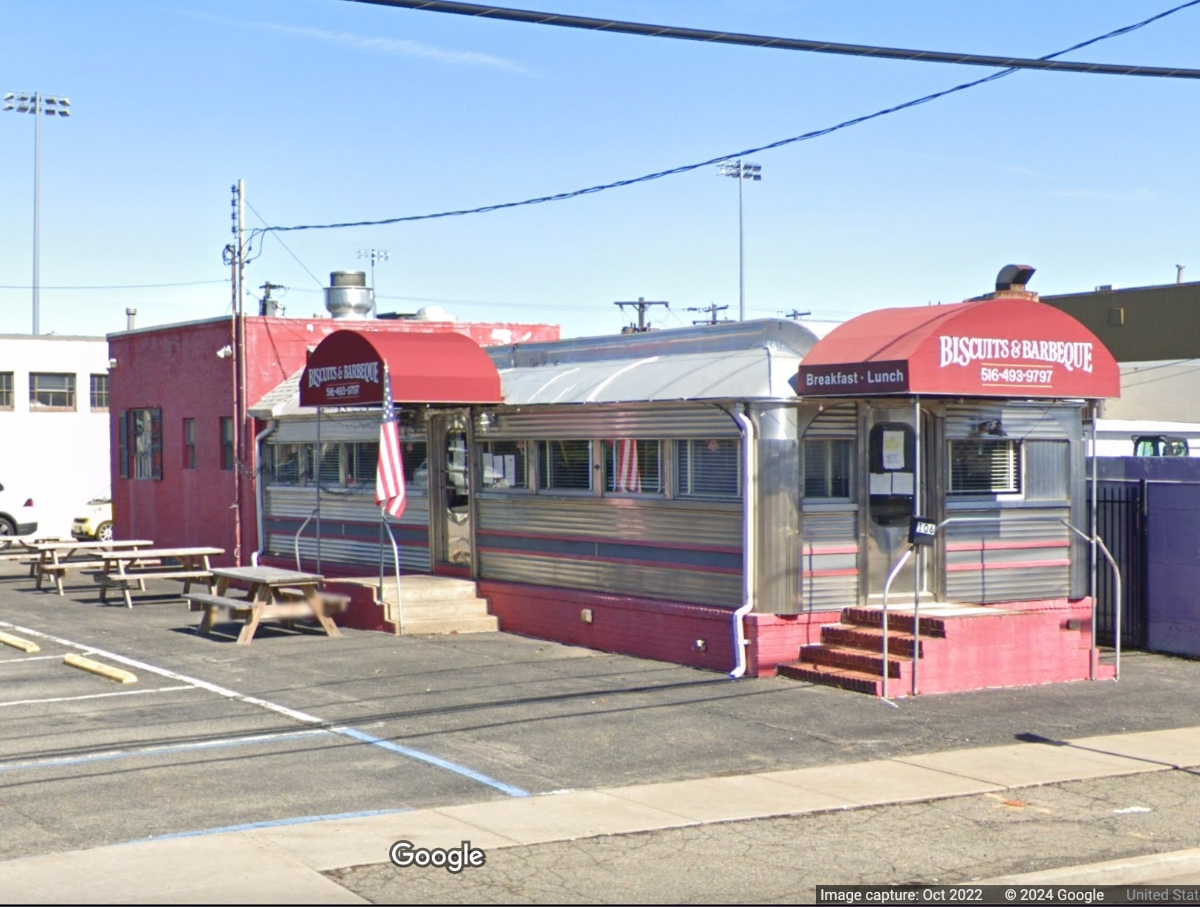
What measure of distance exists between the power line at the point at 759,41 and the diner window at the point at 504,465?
24.5ft

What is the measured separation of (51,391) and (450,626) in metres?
27.6

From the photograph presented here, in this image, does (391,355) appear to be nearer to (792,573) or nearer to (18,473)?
(792,573)

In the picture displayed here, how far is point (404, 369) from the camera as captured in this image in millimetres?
17031

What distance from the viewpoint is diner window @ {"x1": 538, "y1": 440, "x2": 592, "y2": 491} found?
1662 centimetres

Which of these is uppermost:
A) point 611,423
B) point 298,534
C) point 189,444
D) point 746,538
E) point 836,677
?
point 611,423

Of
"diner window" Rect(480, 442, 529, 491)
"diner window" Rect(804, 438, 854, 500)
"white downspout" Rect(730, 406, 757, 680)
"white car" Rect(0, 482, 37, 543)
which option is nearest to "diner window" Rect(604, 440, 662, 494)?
"white downspout" Rect(730, 406, 757, 680)

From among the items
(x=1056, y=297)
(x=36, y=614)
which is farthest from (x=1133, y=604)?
(x=1056, y=297)

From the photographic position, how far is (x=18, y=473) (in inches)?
1612

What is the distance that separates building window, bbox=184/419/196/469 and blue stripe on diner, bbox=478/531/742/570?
29.1 feet

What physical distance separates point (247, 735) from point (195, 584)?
13035 mm

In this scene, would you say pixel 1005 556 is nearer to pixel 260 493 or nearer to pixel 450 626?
pixel 450 626

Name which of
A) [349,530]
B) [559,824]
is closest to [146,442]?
[349,530]

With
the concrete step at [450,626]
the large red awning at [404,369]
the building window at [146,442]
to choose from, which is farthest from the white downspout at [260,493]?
the concrete step at [450,626]

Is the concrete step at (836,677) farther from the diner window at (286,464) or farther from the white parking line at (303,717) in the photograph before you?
the diner window at (286,464)
